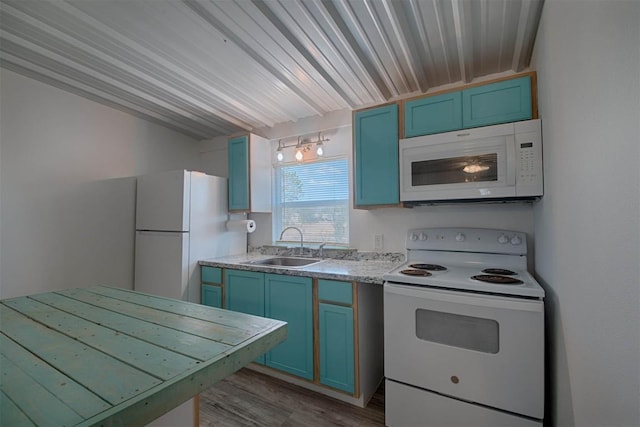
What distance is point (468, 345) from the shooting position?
4.76ft

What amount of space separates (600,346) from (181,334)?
135 cm

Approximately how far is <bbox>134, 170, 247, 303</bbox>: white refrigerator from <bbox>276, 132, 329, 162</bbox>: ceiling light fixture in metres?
0.71

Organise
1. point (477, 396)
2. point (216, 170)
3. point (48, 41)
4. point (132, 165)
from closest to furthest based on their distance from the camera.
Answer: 1. point (477, 396)
2. point (48, 41)
3. point (132, 165)
4. point (216, 170)

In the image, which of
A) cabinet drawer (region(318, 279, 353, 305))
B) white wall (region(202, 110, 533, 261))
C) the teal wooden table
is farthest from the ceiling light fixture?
the teal wooden table

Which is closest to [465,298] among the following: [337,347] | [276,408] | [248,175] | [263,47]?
[337,347]

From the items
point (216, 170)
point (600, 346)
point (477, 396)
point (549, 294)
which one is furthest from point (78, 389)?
point (216, 170)

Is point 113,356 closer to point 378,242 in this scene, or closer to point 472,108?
point 378,242

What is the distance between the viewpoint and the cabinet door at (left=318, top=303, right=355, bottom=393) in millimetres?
1882

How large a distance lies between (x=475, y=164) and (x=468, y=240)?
0.59 meters

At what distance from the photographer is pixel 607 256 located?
31.0 inches

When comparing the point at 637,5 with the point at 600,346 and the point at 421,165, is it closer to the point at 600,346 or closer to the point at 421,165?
the point at 600,346

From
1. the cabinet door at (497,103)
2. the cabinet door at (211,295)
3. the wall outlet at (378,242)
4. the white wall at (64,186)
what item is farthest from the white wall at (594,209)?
the white wall at (64,186)

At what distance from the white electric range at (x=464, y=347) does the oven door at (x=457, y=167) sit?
52 cm

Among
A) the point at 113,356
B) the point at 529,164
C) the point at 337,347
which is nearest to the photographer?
the point at 113,356
